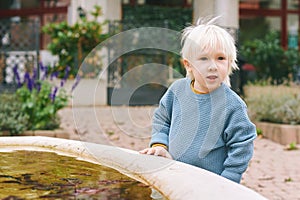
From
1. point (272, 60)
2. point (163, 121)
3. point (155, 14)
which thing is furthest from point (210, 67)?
point (155, 14)

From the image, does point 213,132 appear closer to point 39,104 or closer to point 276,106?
point 39,104

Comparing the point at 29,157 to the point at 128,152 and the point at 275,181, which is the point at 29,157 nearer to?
the point at 128,152

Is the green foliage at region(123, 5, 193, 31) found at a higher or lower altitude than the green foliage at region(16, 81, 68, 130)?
higher

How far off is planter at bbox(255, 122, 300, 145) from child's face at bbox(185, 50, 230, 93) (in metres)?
4.54

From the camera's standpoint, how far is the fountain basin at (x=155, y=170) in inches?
62.1

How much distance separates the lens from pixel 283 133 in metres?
6.73

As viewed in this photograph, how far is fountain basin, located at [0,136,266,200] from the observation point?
1.58 meters

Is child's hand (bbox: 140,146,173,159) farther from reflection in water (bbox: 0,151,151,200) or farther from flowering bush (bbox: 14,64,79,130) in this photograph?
flowering bush (bbox: 14,64,79,130)

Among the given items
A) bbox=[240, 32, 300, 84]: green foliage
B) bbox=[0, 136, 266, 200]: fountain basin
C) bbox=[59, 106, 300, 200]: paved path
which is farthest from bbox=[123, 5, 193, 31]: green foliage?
bbox=[0, 136, 266, 200]: fountain basin

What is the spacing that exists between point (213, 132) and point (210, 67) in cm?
25

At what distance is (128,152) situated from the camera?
2264mm

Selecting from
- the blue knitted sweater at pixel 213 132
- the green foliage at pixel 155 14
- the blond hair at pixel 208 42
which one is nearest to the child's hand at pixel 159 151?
the blue knitted sweater at pixel 213 132

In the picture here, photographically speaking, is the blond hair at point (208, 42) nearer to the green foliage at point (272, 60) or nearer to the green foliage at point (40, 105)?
the green foliage at point (40, 105)

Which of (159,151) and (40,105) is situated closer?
(159,151)
